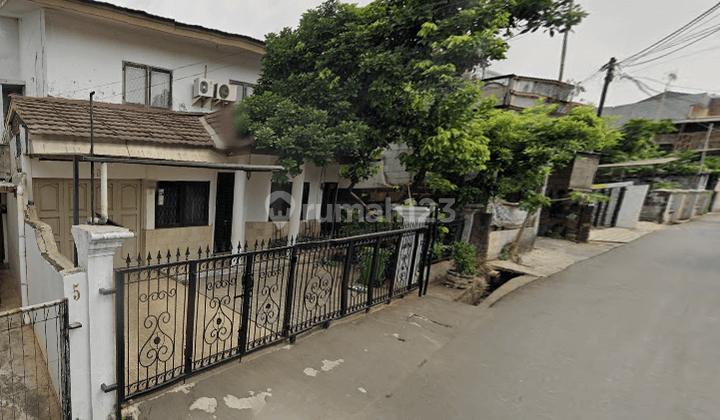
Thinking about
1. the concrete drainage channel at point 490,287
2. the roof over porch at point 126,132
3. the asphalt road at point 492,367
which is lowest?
the concrete drainage channel at point 490,287

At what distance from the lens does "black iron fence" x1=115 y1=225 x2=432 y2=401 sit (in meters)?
3.19

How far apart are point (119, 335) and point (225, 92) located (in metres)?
7.81

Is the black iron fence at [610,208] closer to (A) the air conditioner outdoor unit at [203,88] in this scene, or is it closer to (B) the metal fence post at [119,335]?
(A) the air conditioner outdoor unit at [203,88]

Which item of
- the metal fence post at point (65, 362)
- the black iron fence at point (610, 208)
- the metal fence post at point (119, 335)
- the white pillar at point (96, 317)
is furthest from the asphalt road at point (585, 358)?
the black iron fence at point (610, 208)

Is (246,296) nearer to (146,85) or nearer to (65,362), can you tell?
(65,362)

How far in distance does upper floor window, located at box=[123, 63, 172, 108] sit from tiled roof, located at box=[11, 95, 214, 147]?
35 centimetres

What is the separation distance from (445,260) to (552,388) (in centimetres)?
448

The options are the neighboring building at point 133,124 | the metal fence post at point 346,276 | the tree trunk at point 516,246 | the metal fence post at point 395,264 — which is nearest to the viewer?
the metal fence post at point 346,276

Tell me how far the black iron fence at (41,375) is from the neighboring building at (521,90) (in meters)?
15.8

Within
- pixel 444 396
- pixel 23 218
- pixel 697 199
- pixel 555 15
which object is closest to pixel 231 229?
pixel 23 218

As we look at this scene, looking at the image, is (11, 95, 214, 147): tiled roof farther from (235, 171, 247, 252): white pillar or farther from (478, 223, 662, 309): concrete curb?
(478, 223, 662, 309): concrete curb

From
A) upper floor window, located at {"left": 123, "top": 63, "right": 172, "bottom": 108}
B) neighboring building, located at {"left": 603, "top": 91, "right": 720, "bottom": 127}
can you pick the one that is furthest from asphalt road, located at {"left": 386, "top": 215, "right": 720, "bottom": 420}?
neighboring building, located at {"left": 603, "top": 91, "right": 720, "bottom": 127}

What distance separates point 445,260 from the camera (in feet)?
27.0

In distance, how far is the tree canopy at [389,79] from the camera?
5.93 m
